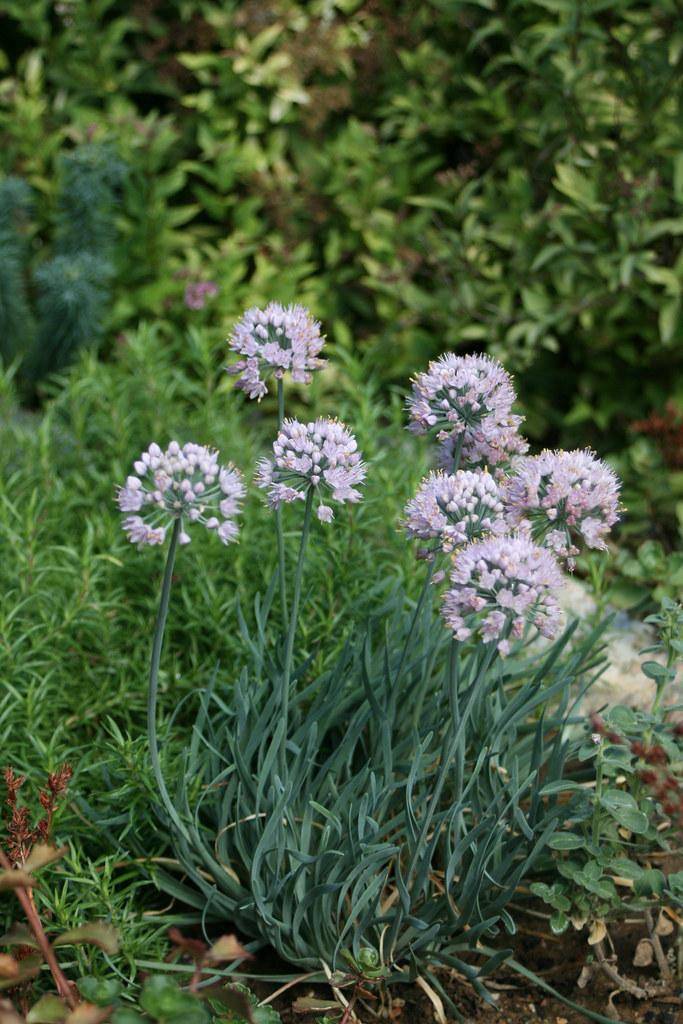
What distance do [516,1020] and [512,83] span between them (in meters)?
3.34

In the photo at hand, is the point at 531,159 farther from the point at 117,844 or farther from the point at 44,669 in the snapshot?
the point at 117,844

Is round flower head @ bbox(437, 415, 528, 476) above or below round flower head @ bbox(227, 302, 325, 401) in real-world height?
below

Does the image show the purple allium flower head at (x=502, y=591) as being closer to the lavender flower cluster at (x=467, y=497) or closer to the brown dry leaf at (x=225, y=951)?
the lavender flower cluster at (x=467, y=497)

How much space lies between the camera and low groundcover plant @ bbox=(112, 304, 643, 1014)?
5.33 ft

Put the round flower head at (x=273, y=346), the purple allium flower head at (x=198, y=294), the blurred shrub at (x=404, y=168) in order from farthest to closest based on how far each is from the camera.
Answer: the purple allium flower head at (x=198, y=294) → the blurred shrub at (x=404, y=168) → the round flower head at (x=273, y=346)

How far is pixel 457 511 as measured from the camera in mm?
1650

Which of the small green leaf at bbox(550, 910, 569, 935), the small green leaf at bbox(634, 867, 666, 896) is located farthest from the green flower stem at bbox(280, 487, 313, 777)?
the small green leaf at bbox(634, 867, 666, 896)

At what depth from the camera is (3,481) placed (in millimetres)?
2977

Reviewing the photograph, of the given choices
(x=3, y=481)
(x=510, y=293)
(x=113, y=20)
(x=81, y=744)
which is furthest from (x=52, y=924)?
(x=113, y=20)

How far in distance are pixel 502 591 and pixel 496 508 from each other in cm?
18

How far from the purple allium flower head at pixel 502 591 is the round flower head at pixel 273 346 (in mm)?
486

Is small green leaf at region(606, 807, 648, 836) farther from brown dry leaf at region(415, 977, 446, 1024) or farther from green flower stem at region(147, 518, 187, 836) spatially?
green flower stem at region(147, 518, 187, 836)

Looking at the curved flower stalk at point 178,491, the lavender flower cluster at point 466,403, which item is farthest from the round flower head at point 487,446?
the curved flower stalk at point 178,491

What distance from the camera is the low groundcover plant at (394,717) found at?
1626mm
